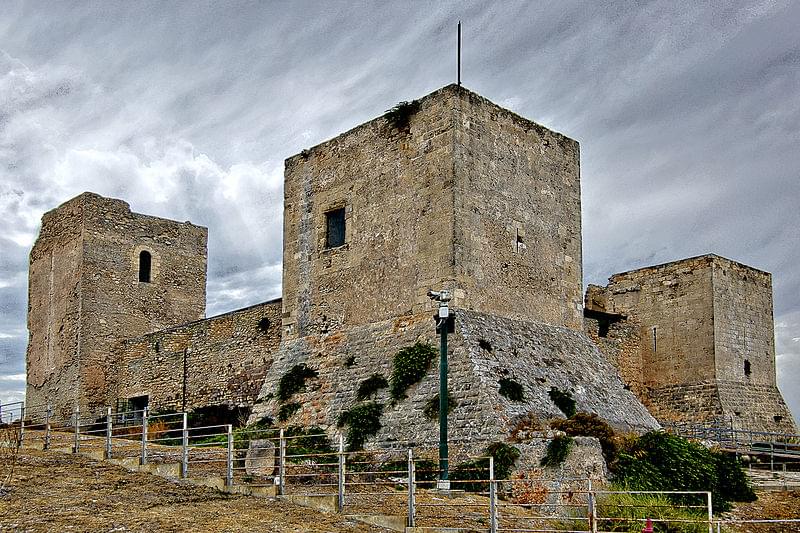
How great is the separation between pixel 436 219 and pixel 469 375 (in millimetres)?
3424

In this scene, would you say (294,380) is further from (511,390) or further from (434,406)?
(511,390)

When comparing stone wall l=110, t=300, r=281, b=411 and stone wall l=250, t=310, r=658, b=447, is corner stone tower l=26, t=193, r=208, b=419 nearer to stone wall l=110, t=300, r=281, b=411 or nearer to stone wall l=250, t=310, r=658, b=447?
stone wall l=110, t=300, r=281, b=411

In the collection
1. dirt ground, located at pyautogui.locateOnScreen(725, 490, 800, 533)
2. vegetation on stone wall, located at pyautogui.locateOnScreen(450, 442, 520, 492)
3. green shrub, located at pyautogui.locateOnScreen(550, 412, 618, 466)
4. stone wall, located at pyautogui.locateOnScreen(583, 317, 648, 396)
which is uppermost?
stone wall, located at pyautogui.locateOnScreen(583, 317, 648, 396)

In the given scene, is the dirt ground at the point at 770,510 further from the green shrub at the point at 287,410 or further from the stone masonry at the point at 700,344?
the green shrub at the point at 287,410

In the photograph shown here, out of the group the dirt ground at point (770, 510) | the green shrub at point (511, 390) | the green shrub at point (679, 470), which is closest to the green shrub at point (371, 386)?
the green shrub at point (511, 390)

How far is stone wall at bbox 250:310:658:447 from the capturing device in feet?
60.1

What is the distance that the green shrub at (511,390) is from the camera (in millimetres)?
18562

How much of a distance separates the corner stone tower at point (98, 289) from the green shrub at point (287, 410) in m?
10.1

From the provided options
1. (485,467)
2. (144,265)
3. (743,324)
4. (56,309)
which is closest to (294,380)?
(485,467)

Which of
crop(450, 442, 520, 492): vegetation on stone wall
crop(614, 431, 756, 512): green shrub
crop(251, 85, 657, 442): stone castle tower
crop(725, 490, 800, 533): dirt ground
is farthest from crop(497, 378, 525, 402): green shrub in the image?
crop(725, 490, 800, 533): dirt ground

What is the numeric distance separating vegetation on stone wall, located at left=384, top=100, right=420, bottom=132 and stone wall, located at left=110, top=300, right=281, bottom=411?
564 centimetres

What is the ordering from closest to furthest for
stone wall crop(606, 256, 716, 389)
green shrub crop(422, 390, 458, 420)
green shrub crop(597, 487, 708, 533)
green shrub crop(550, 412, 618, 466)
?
green shrub crop(597, 487, 708, 533) → green shrub crop(550, 412, 618, 466) → green shrub crop(422, 390, 458, 420) → stone wall crop(606, 256, 716, 389)

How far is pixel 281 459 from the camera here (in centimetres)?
1472

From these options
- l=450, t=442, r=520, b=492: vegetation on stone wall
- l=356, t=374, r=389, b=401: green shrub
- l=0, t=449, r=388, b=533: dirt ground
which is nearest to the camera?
l=0, t=449, r=388, b=533: dirt ground
